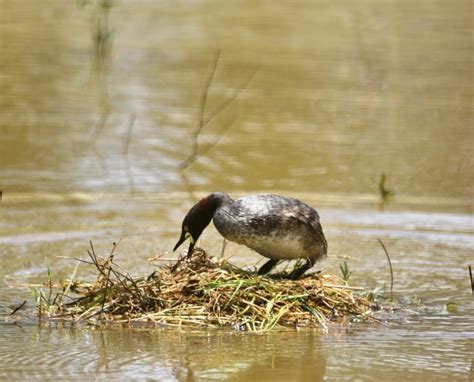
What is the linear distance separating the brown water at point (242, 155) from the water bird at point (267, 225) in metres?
0.73

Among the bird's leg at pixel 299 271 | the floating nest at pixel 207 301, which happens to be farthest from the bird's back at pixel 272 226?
the floating nest at pixel 207 301

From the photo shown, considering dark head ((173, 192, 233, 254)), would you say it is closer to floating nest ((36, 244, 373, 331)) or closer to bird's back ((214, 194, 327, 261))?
bird's back ((214, 194, 327, 261))

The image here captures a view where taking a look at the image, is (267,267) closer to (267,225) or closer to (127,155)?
(267,225)

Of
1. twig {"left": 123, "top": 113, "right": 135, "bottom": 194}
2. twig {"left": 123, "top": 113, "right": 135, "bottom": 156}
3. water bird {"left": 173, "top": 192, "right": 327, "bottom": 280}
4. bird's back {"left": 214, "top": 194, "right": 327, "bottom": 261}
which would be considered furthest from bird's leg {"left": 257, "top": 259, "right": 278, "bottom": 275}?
twig {"left": 123, "top": 113, "right": 135, "bottom": 156}

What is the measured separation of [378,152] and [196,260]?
5777mm

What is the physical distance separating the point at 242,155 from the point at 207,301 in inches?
215

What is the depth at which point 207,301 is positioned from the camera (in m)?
8.07

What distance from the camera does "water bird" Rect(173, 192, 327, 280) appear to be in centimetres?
815

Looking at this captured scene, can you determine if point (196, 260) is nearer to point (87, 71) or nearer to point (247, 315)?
point (247, 315)

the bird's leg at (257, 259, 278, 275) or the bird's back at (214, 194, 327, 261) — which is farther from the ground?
the bird's back at (214, 194, 327, 261)

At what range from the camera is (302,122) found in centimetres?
1488

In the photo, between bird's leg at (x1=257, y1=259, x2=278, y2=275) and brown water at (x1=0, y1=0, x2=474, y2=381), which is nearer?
brown water at (x1=0, y1=0, x2=474, y2=381)

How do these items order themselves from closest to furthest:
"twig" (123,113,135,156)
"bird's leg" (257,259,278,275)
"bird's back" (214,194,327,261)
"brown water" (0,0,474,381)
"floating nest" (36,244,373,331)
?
"brown water" (0,0,474,381)
"floating nest" (36,244,373,331)
"bird's back" (214,194,327,261)
"bird's leg" (257,259,278,275)
"twig" (123,113,135,156)

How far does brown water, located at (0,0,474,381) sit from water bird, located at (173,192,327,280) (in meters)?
0.73
